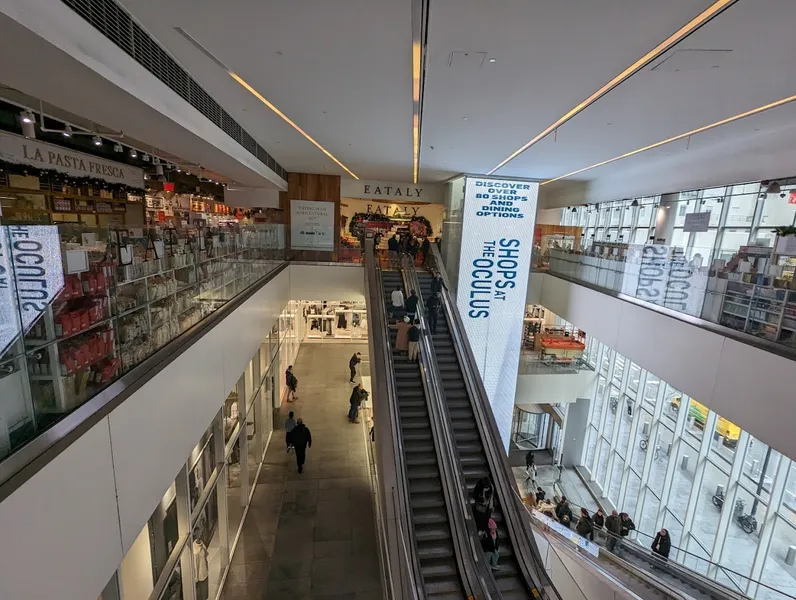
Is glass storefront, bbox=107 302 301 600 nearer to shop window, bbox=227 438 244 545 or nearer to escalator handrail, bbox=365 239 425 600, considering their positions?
shop window, bbox=227 438 244 545

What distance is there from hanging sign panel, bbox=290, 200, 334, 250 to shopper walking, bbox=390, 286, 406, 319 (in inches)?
209

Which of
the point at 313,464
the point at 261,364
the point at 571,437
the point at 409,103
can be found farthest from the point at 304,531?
the point at 571,437

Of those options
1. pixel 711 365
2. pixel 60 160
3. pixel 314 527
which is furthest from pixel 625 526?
pixel 60 160

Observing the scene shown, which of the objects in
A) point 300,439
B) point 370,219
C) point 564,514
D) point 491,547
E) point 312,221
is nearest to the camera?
point 491,547

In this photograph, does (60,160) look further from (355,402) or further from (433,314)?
(355,402)

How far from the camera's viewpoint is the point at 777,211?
8.27m

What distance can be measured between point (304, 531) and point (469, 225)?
9.09 metres

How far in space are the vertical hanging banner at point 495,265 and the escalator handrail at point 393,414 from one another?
3008 mm

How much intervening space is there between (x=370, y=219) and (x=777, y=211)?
51.7 ft

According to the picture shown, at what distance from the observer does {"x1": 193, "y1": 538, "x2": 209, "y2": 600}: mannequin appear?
20.0 feet

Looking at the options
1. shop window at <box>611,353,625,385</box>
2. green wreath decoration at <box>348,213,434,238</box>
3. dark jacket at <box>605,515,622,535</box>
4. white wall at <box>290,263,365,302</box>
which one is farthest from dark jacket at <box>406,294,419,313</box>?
green wreath decoration at <box>348,213,434,238</box>

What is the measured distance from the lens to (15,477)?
7.17 feet

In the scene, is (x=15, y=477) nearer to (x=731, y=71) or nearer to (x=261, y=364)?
(x=731, y=71)

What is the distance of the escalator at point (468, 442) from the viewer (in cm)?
589
